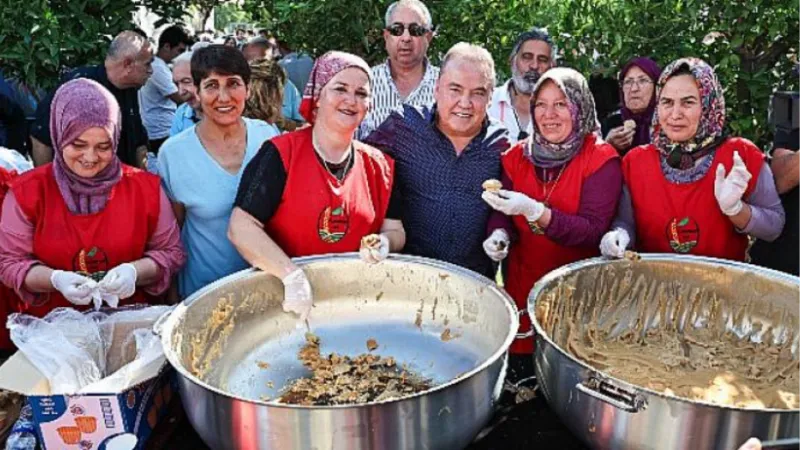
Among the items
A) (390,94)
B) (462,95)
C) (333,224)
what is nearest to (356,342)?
(333,224)

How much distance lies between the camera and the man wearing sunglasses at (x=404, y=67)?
287cm

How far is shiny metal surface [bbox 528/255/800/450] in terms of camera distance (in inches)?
44.3

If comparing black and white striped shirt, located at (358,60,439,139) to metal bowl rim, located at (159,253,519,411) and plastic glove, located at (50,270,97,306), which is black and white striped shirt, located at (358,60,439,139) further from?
plastic glove, located at (50,270,97,306)

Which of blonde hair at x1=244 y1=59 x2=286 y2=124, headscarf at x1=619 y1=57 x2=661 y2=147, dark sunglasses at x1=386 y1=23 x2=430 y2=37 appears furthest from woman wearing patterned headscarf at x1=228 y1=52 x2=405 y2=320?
headscarf at x1=619 y1=57 x2=661 y2=147

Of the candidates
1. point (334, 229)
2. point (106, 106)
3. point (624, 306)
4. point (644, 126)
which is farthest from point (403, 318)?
point (644, 126)

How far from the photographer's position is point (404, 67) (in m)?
2.93

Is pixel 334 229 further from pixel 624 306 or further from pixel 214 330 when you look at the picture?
pixel 624 306

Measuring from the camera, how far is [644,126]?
2879mm

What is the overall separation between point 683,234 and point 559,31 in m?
1.98

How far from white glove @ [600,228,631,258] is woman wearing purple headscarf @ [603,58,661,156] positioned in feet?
3.50

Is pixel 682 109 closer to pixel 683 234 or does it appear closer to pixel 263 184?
pixel 683 234

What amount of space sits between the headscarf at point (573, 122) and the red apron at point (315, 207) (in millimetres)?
531

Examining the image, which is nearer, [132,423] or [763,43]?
[132,423]

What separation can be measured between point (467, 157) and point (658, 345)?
0.76 m
